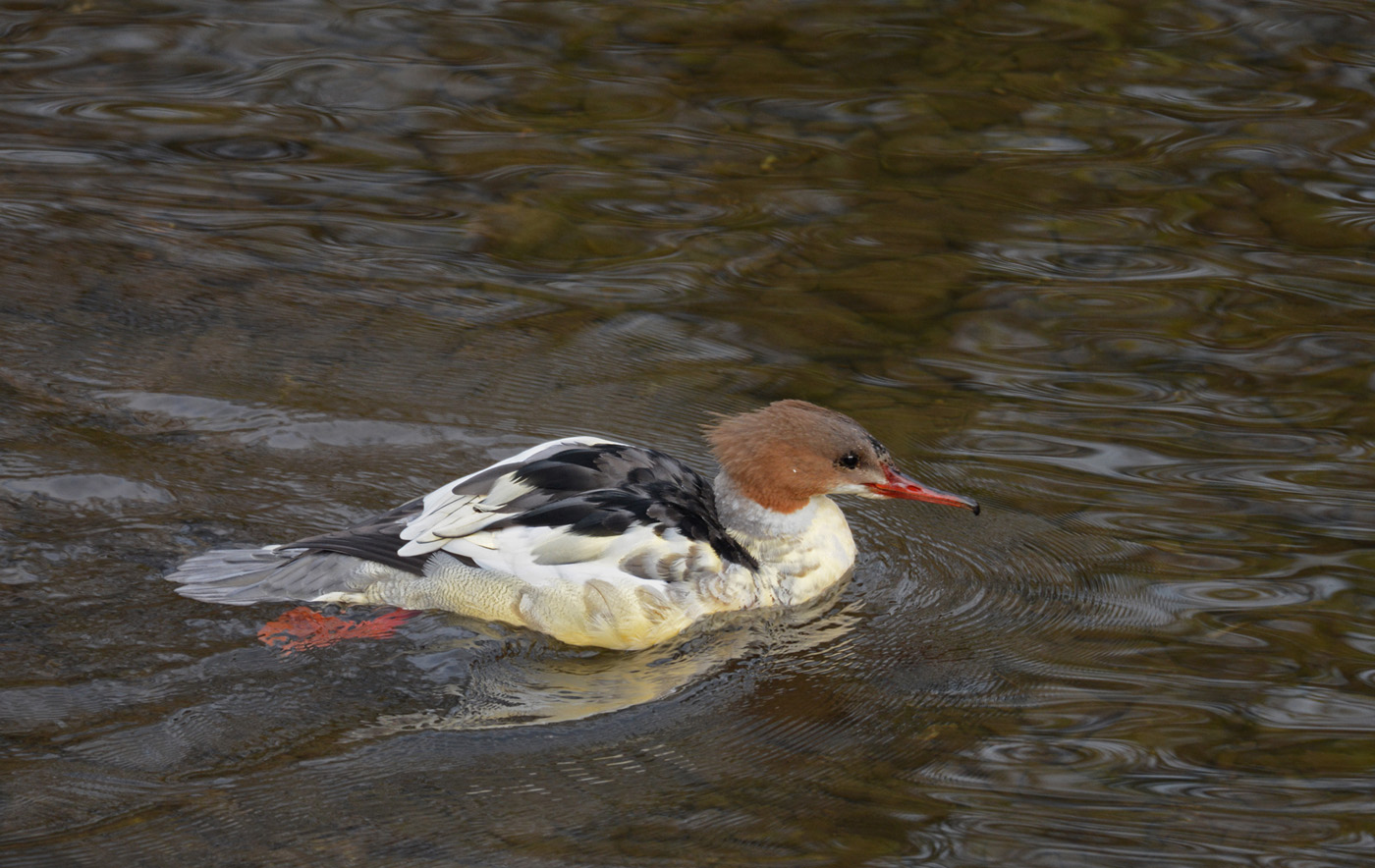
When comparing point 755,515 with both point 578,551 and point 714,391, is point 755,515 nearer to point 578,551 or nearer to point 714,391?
point 578,551

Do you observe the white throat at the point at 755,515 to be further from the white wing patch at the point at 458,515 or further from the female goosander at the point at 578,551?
the white wing patch at the point at 458,515

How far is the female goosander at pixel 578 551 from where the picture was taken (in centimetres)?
507

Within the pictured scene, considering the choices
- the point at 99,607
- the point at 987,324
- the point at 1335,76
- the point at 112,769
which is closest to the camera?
the point at 112,769

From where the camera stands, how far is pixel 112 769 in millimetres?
4156

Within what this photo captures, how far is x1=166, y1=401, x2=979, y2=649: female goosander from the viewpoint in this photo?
5.07m

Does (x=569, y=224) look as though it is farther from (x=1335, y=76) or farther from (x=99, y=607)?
(x=1335, y=76)

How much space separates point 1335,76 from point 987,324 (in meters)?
4.08

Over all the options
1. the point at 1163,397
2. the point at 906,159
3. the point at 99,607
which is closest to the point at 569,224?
the point at 906,159

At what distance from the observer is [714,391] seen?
6.61 metres

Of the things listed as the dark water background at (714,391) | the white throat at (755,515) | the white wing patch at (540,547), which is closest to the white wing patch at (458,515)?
the white wing patch at (540,547)

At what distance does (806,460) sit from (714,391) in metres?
1.30

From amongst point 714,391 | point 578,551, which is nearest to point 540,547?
point 578,551

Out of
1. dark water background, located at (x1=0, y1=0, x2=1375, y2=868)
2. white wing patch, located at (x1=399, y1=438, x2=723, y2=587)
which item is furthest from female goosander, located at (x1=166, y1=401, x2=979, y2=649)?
dark water background, located at (x1=0, y1=0, x2=1375, y2=868)

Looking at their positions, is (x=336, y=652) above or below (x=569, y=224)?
below
